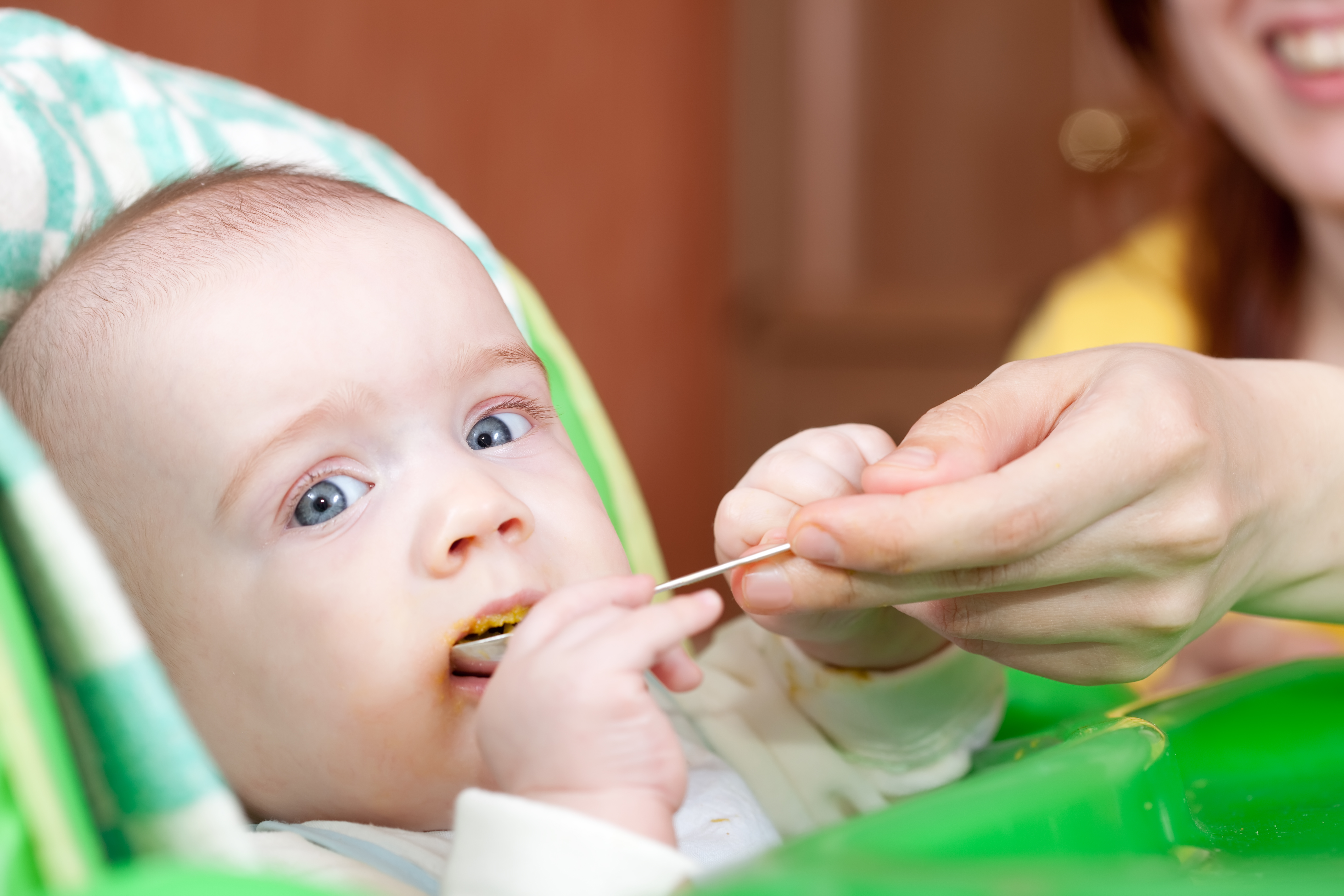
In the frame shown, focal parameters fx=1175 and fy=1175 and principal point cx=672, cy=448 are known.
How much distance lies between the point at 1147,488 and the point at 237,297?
1.32ft

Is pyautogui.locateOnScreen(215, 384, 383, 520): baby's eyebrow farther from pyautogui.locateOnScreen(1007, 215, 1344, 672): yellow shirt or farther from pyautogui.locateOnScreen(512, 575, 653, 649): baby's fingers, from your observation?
pyautogui.locateOnScreen(1007, 215, 1344, 672): yellow shirt

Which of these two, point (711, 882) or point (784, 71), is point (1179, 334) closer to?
point (711, 882)

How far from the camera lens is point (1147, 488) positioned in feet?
1.55

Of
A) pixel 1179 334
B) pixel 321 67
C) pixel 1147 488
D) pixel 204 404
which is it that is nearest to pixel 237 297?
pixel 204 404

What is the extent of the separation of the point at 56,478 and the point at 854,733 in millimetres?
421

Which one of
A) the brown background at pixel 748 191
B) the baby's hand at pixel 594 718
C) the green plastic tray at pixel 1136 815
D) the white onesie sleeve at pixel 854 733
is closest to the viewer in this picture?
the green plastic tray at pixel 1136 815

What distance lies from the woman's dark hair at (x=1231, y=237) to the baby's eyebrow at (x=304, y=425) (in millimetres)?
934

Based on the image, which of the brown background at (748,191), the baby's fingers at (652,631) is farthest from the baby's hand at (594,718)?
the brown background at (748,191)

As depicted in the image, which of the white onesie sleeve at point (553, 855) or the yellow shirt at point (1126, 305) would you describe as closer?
the white onesie sleeve at point (553, 855)

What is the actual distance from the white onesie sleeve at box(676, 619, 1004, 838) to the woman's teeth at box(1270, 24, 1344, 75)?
0.65m

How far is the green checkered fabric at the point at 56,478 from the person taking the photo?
333mm

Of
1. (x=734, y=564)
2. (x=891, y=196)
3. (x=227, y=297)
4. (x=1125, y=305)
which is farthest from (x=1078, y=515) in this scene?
(x=891, y=196)

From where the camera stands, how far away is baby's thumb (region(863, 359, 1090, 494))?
0.44 m

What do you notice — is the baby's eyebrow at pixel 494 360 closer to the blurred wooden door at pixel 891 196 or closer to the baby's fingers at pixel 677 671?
the baby's fingers at pixel 677 671
